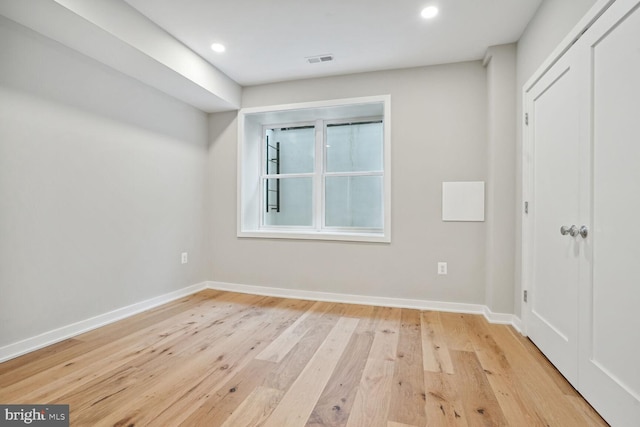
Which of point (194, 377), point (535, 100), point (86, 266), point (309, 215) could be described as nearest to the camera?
point (194, 377)

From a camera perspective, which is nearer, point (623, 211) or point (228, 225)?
point (623, 211)

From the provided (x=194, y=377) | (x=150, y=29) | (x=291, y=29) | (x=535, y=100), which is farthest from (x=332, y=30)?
(x=194, y=377)

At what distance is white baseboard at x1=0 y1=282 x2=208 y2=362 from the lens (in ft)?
6.71

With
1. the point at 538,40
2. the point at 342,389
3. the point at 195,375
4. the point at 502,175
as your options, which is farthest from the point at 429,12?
the point at 195,375

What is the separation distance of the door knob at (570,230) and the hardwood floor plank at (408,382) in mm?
1238

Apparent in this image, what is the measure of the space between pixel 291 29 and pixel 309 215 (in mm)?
2102

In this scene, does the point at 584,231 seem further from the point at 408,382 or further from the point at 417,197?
the point at 417,197

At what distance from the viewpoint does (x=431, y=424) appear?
4.69 ft

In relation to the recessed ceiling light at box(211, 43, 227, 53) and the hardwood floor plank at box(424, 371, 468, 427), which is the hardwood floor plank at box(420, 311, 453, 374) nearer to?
the hardwood floor plank at box(424, 371, 468, 427)

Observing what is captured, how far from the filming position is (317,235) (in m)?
3.50

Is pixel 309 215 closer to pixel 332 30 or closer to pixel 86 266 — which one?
pixel 332 30

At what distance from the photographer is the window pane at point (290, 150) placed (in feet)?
12.9

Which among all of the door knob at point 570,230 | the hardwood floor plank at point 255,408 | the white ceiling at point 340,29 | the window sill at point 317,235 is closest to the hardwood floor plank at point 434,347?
the window sill at point 317,235

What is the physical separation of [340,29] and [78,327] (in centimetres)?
334
